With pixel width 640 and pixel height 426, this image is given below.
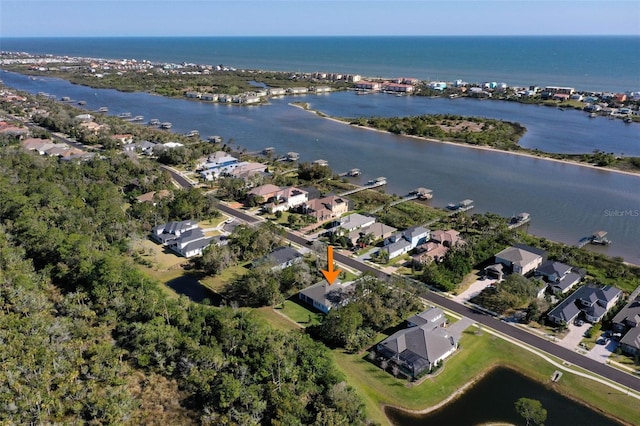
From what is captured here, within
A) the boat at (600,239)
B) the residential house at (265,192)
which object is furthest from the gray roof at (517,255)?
the residential house at (265,192)

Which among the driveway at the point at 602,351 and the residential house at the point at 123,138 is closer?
the driveway at the point at 602,351

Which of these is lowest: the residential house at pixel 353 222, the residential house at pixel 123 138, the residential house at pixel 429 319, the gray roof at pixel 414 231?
the residential house at pixel 429 319

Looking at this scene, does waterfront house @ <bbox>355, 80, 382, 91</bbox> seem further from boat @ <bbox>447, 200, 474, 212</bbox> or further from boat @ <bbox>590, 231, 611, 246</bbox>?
boat @ <bbox>590, 231, 611, 246</bbox>

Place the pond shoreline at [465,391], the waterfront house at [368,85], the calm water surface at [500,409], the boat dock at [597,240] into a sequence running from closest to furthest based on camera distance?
the calm water surface at [500,409]
the pond shoreline at [465,391]
the boat dock at [597,240]
the waterfront house at [368,85]

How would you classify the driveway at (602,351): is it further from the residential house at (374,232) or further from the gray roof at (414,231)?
the residential house at (374,232)

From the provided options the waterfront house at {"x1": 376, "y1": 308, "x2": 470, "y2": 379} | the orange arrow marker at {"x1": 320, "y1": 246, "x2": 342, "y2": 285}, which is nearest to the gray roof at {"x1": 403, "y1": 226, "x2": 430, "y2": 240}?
the orange arrow marker at {"x1": 320, "y1": 246, "x2": 342, "y2": 285}

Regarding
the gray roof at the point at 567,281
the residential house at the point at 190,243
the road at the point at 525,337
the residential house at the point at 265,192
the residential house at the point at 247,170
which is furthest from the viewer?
the residential house at the point at 247,170

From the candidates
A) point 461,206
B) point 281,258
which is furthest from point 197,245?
point 461,206

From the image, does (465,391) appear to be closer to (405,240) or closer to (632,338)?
(632,338)
